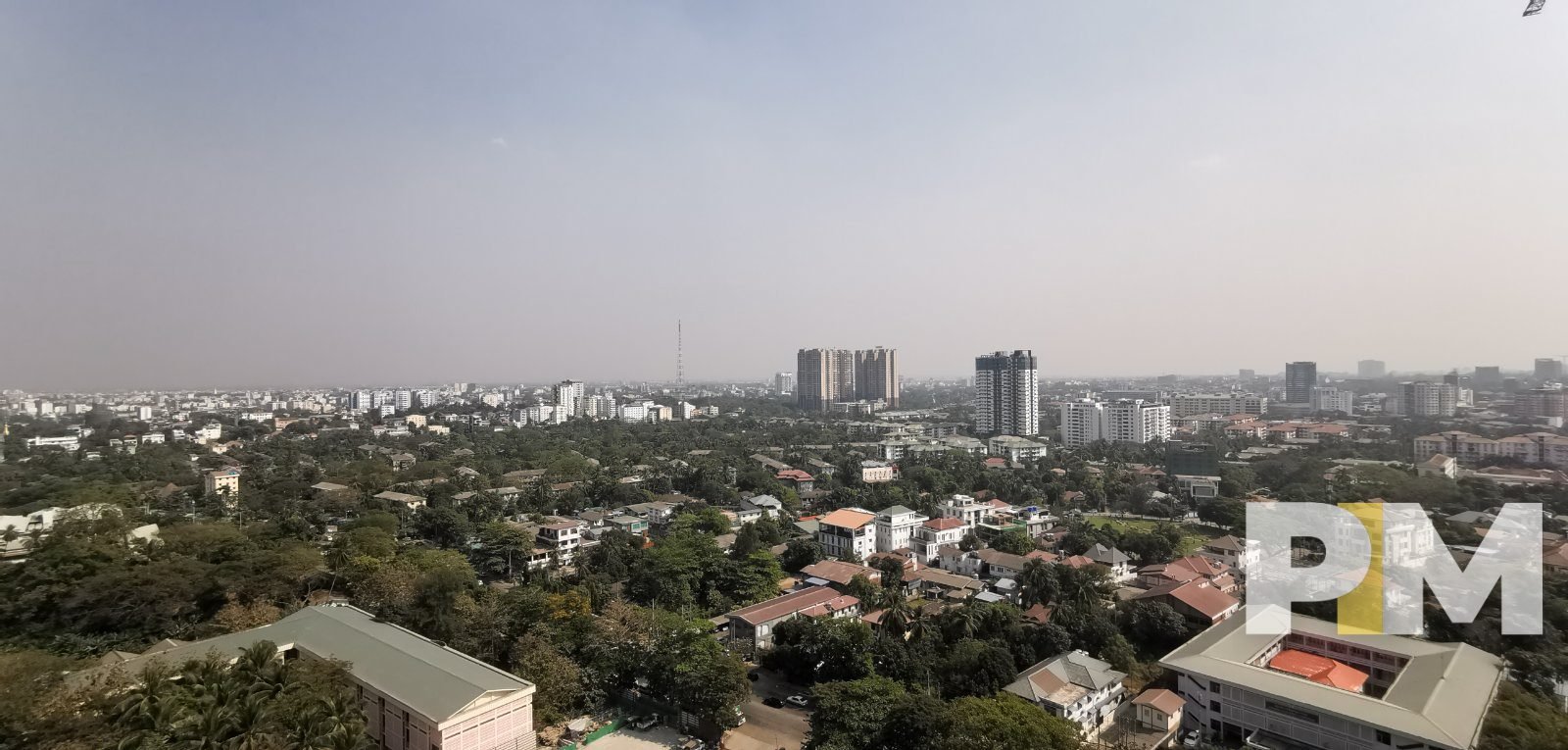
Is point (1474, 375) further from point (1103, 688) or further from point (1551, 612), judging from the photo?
point (1103, 688)

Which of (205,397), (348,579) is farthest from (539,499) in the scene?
(205,397)

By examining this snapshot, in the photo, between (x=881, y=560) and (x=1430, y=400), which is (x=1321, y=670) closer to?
(x=881, y=560)

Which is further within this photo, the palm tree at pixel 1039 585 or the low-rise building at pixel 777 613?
the palm tree at pixel 1039 585

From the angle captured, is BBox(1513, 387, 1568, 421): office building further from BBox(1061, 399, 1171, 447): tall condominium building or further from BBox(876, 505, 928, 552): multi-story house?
BBox(876, 505, 928, 552): multi-story house

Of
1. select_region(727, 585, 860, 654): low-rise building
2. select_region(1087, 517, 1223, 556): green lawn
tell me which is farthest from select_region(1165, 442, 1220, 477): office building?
select_region(727, 585, 860, 654): low-rise building

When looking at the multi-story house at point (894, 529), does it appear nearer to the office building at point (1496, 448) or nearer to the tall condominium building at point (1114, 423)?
the office building at point (1496, 448)

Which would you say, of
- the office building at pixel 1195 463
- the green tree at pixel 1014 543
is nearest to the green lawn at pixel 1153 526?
the green tree at pixel 1014 543
